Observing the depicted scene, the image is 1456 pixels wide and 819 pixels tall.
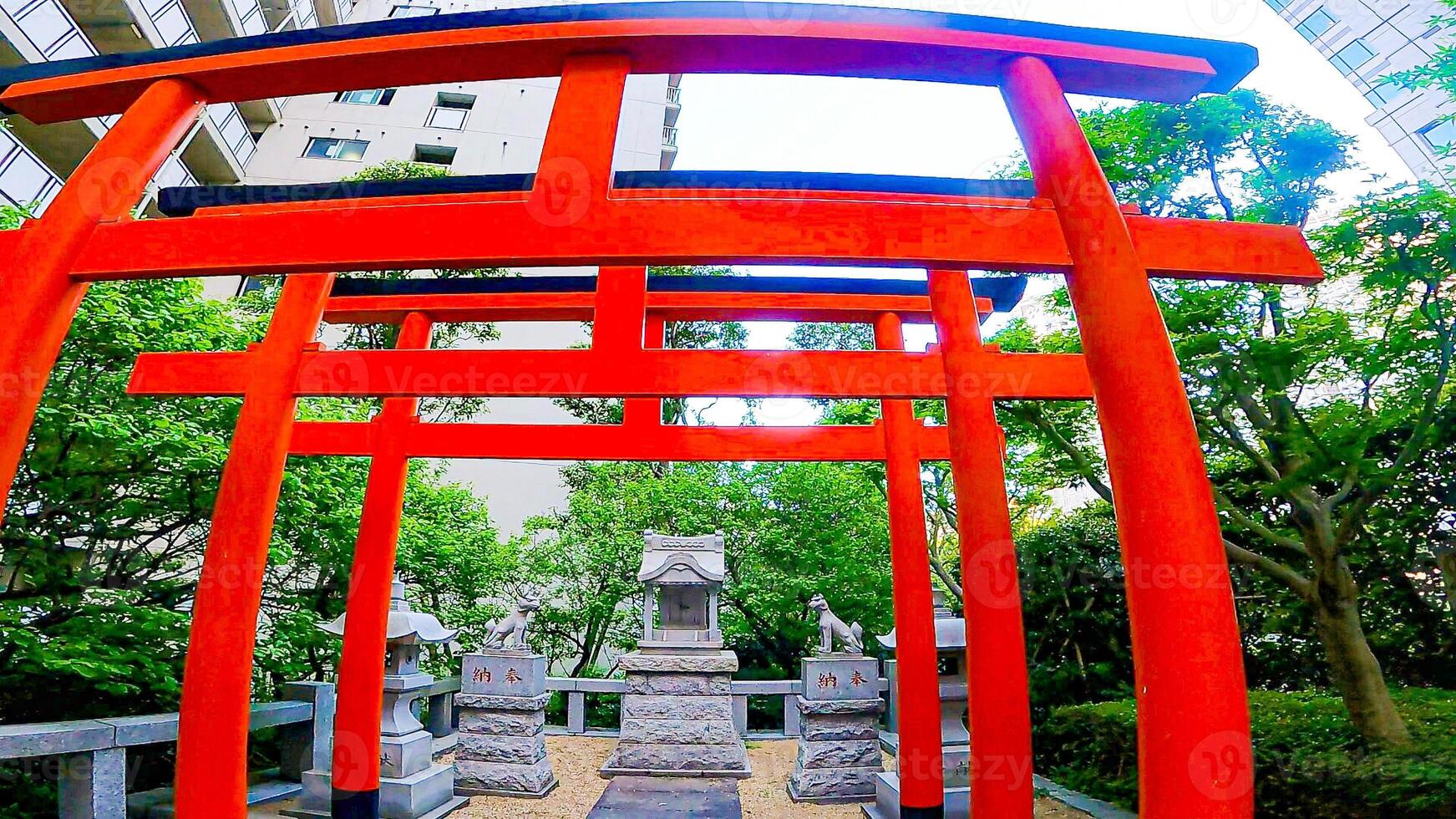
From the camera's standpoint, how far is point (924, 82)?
3.83 m

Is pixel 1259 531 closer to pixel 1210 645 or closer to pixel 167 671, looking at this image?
pixel 1210 645

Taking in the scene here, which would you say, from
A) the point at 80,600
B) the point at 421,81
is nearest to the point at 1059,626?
the point at 421,81

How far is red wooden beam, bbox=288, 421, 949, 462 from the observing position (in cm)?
727

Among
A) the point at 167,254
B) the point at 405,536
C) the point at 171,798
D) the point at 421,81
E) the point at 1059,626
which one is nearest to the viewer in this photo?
the point at 167,254

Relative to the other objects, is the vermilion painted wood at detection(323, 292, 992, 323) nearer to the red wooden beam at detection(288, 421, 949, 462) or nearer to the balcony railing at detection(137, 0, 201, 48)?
the red wooden beam at detection(288, 421, 949, 462)

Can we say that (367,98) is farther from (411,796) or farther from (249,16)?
(411,796)

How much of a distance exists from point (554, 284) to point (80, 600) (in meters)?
5.38

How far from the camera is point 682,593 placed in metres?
10.9

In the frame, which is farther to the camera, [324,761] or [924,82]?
[324,761]

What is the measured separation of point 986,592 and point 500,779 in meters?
6.72

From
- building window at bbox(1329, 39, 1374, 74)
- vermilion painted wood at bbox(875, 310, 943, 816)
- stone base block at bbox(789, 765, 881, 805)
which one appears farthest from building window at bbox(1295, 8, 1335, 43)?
stone base block at bbox(789, 765, 881, 805)

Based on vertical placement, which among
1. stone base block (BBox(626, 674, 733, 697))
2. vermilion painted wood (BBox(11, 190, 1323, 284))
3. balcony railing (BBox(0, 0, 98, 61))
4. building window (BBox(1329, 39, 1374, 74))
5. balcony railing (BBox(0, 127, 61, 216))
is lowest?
stone base block (BBox(626, 674, 733, 697))

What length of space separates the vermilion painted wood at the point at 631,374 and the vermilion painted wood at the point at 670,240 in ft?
6.21

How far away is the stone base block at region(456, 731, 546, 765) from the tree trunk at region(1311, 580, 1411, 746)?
857cm
